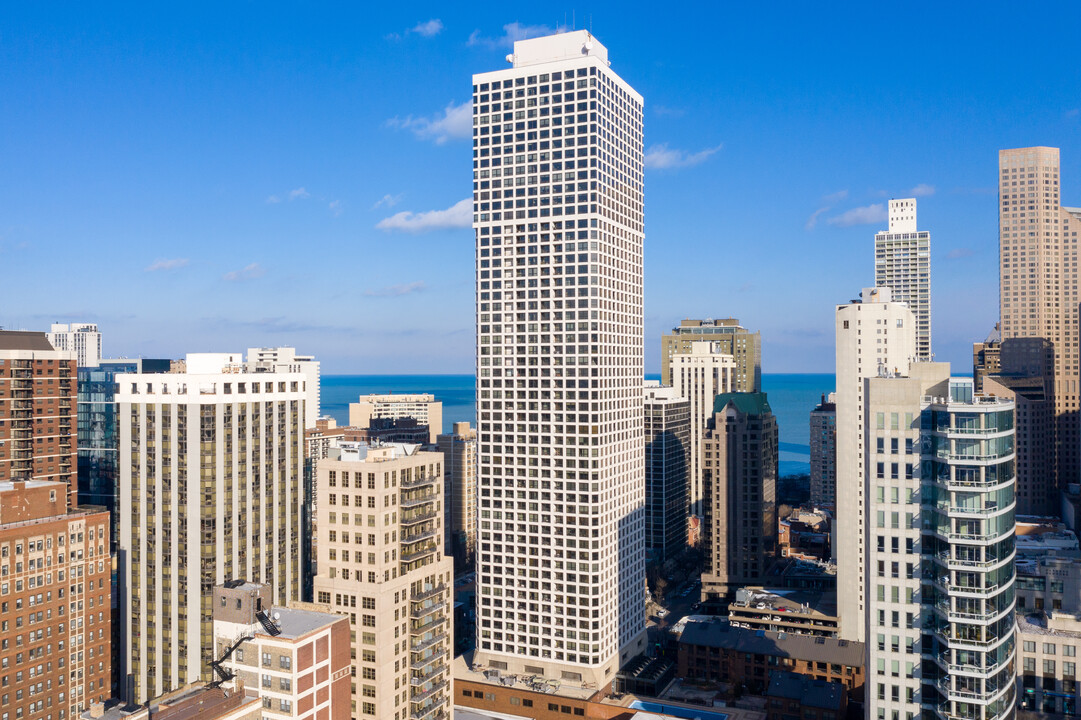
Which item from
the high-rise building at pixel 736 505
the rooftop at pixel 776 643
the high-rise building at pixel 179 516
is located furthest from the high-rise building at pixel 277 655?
the high-rise building at pixel 736 505

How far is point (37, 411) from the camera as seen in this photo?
443 ft

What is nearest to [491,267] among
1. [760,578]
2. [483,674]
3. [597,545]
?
[597,545]

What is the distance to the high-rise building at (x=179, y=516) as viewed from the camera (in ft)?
374

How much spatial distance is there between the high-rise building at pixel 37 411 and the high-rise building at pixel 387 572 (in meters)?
67.2

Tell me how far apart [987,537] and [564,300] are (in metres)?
74.5

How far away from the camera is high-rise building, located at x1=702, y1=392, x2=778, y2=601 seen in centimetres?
19212

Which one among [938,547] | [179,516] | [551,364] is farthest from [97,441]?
[938,547]

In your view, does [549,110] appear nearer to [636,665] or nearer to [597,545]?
[597,545]

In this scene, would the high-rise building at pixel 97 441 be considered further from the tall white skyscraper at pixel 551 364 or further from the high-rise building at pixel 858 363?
the high-rise building at pixel 858 363

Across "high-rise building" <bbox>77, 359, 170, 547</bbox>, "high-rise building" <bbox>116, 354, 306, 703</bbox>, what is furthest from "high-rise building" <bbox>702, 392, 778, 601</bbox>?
"high-rise building" <bbox>77, 359, 170, 547</bbox>

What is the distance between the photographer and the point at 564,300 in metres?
133

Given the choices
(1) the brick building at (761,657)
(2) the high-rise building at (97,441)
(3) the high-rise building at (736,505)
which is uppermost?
(2) the high-rise building at (97,441)

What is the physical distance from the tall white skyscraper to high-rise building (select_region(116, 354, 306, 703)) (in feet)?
122

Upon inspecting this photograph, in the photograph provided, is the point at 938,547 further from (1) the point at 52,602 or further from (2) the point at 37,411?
(2) the point at 37,411
